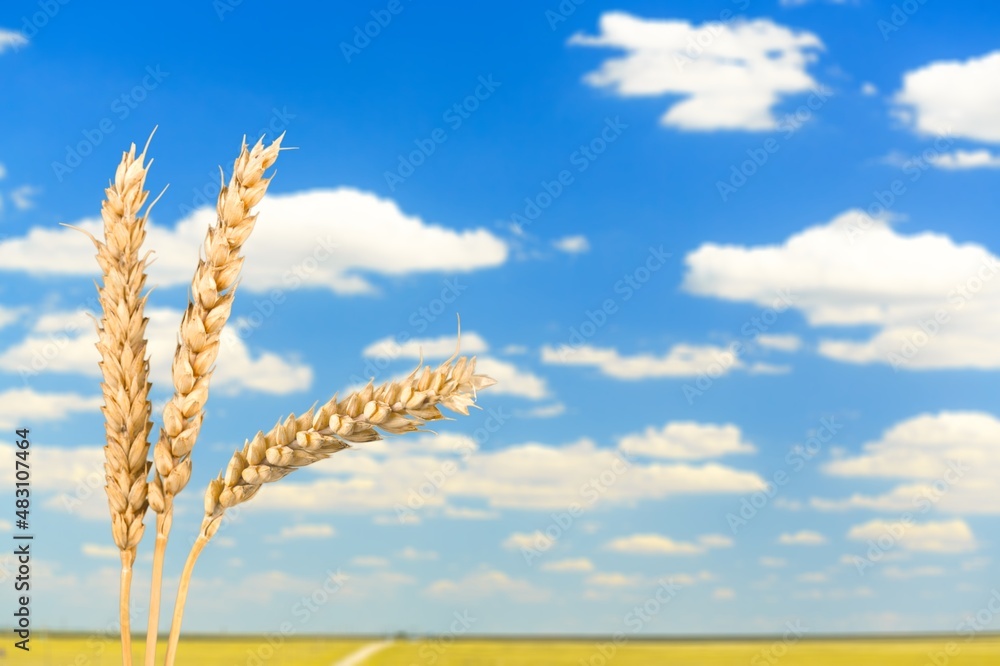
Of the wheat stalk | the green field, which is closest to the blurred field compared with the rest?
the green field

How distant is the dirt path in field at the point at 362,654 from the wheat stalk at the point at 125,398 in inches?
394

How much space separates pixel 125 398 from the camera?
1.94 m

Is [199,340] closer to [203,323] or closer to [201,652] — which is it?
[203,323]

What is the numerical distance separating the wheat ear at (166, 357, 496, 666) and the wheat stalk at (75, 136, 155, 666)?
159 millimetres

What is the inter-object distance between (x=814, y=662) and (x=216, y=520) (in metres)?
9.85

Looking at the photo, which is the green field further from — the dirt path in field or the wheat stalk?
the wheat stalk

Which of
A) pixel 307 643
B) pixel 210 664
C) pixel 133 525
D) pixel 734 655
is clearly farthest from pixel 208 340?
pixel 307 643

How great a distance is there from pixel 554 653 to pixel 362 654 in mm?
3343

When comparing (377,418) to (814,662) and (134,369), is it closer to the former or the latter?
(134,369)

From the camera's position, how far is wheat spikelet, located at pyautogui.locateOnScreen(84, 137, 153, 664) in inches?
76.1

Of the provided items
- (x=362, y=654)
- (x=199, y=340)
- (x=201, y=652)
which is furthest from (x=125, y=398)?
(x=362, y=654)

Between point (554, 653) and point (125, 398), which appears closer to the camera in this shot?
point (125, 398)

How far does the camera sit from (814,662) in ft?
33.4

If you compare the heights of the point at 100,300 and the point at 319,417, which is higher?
the point at 100,300
